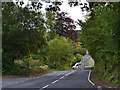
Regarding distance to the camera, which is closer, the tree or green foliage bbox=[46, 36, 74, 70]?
the tree

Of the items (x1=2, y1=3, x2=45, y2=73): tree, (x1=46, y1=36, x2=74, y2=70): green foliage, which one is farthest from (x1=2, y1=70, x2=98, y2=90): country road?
(x1=46, y1=36, x2=74, y2=70): green foliage

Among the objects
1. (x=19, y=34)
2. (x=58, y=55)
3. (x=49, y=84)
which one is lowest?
(x=49, y=84)

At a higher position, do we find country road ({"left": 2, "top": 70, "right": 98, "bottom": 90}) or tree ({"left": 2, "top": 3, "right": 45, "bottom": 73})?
tree ({"left": 2, "top": 3, "right": 45, "bottom": 73})

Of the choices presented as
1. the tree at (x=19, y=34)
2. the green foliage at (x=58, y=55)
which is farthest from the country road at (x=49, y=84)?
the green foliage at (x=58, y=55)

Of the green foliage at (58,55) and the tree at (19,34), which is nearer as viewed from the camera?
the tree at (19,34)

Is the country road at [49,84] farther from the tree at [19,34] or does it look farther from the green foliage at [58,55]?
the green foliage at [58,55]

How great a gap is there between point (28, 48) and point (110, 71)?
14342 millimetres

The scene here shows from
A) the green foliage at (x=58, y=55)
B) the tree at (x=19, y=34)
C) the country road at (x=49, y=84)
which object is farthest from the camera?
the green foliage at (x=58, y=55)

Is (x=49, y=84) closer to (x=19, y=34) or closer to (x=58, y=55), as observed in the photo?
(x=19, y=34)

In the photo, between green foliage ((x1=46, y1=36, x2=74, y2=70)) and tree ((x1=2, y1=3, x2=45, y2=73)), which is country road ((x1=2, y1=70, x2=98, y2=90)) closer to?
tree ((x1=2, y1=3, x2=45, y2=73))

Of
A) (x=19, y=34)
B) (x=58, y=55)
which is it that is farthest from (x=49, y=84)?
(x=58, y=55)

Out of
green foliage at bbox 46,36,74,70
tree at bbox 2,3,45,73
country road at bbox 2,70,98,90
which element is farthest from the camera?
green foliage at bbox 46,36,74,70

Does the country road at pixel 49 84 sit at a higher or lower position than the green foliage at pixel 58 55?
lower

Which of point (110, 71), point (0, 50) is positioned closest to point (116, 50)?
point (110, 71)
